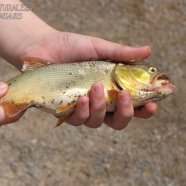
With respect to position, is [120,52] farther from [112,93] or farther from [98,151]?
[98,151]

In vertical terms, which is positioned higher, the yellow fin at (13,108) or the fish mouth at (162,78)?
the fish mouth at (162,78)

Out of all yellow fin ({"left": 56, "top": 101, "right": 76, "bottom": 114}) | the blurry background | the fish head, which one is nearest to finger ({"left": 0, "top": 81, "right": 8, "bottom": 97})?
yellow fin ({"left": 56, "top": 101, "right": 76, "bottom": 114})

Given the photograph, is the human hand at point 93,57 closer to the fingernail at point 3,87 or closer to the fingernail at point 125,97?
the fingernail at point 125,97

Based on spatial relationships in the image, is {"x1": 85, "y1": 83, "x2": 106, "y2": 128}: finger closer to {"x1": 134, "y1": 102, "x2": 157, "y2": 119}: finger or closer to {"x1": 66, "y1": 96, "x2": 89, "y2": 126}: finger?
{"x1": 66, "y1": 96, "x2": 89, "y2": 126}: finger

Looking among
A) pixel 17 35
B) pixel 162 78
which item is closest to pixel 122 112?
pixel 162 78

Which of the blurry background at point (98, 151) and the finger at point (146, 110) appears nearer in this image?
the finger at point (146, 110)

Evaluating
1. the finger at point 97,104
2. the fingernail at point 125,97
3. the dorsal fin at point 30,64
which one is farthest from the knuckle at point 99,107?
the dorsal fin at point 30,64

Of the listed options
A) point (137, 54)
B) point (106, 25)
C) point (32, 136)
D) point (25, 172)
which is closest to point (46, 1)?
point (106, 25)
